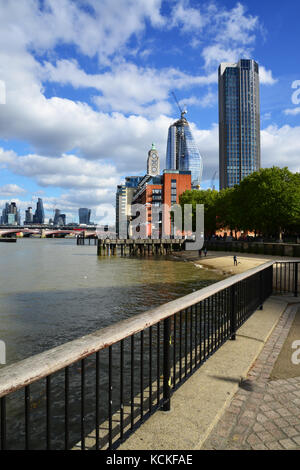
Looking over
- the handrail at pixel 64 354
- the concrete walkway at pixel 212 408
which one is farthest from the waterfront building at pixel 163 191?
the handrail at pixel 64 354

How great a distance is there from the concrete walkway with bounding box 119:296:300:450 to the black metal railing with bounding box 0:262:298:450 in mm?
138

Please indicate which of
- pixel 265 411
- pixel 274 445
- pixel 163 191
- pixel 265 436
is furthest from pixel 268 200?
pixel 163 191

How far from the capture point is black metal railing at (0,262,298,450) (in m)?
2.22

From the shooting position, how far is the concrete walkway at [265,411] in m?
3.24

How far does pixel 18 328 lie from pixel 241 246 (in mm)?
55961

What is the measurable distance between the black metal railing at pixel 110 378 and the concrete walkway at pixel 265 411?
72 centimetres

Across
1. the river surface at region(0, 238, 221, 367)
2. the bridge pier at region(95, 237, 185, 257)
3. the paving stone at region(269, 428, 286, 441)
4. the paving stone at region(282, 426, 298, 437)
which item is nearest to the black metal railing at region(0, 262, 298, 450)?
the paving stone at region(269, 428, 286, 441)

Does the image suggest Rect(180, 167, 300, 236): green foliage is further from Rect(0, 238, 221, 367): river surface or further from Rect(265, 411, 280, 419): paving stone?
Rect(265, 411, 280, 419): paving stone

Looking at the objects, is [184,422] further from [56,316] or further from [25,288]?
[25,288]

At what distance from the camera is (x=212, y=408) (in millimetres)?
3779

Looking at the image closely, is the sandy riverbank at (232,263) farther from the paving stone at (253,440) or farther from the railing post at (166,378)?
the paving stone at (253,440)

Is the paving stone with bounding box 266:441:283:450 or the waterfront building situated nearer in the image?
the paving stone with bounding box 266:441:283:450

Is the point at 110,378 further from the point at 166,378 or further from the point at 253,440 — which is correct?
the point at 253,440

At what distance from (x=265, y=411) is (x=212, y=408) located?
2.18 ft
